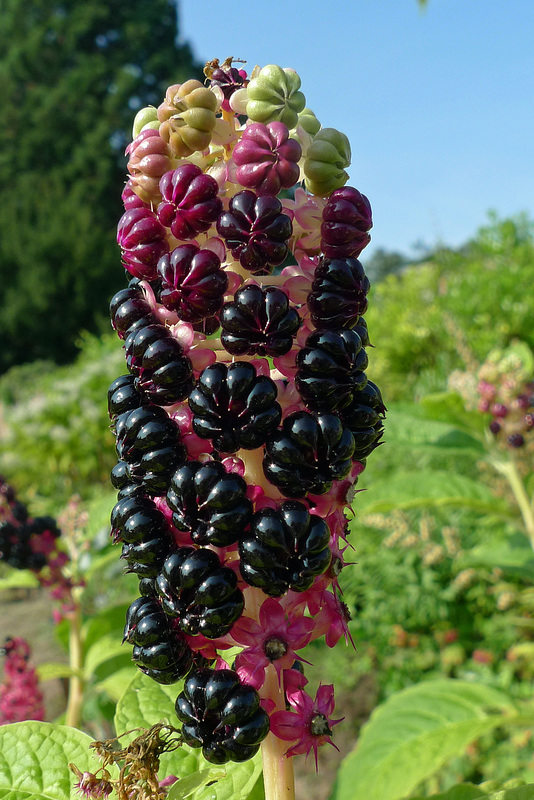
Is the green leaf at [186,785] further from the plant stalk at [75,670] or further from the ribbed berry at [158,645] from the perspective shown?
the plant stalk at [75,670]

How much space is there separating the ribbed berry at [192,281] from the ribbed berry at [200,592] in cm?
39

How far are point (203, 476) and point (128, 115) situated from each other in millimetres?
34806

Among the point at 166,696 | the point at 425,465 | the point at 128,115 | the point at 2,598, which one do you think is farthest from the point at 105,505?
the point at 128,115

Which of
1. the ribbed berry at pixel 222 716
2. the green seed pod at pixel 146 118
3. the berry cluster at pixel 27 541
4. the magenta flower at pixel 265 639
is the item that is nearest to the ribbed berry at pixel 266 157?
the green seed pod at pixel 146 118

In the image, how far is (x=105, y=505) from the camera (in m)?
2.93

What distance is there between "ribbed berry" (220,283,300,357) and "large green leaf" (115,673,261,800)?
0.68 m

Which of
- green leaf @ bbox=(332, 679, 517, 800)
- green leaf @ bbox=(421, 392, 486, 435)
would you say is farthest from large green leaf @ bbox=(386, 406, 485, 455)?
green leaf @ bbox=(332, 679, 517, 800)

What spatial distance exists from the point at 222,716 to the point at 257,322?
23.5 inches

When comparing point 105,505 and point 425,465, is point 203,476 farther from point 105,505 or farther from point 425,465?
point 425,465

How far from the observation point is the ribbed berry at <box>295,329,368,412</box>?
3.03 feet

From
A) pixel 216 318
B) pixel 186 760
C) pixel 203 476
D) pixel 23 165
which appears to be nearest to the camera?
pixel 203 476

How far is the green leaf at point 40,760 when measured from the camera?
3.55ft

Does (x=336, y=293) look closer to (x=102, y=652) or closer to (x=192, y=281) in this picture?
A: (x=192, y=281)

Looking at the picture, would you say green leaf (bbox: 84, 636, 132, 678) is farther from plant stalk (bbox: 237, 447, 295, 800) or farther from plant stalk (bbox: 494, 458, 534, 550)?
plant stalk (bbox: 494, 458, 534, 550)
